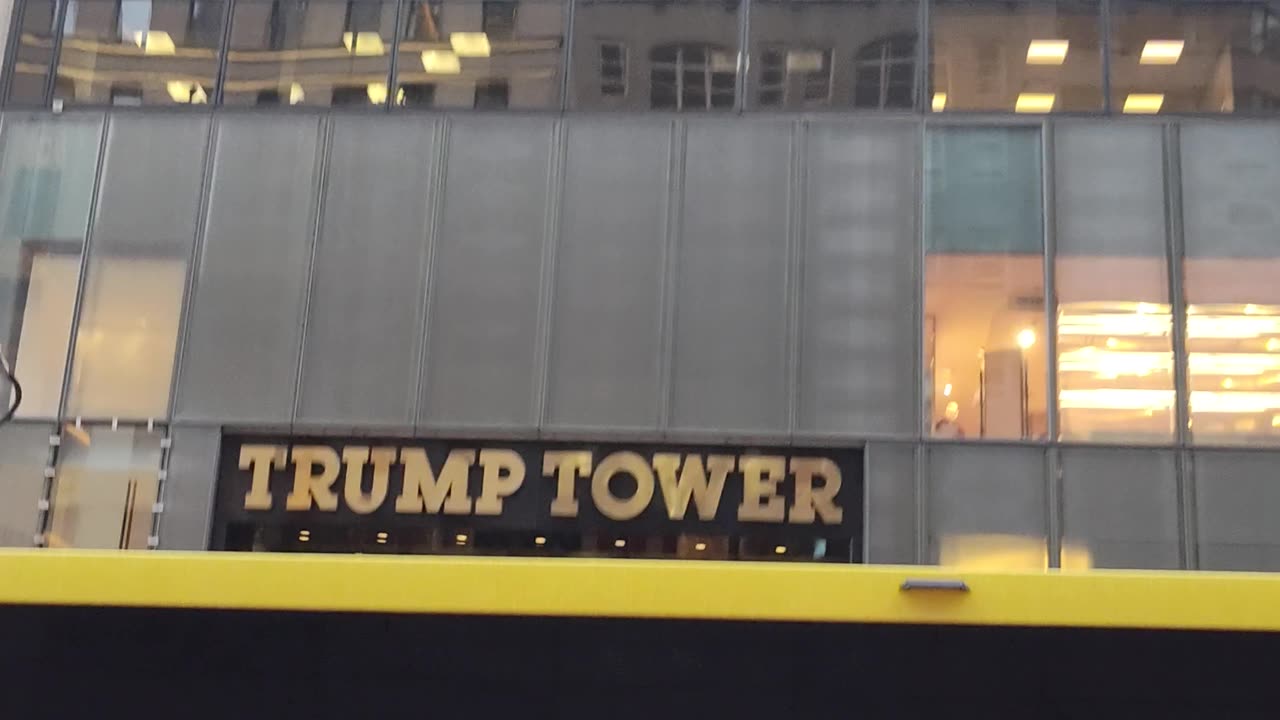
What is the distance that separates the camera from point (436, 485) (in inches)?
556

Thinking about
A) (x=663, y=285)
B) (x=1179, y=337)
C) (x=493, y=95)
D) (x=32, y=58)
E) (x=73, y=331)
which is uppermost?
(x=32, y=58)

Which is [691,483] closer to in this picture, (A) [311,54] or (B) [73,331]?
(A) [311,54]

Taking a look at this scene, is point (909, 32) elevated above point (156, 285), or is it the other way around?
point (909, 32)

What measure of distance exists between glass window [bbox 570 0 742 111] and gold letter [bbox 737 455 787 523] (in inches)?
173

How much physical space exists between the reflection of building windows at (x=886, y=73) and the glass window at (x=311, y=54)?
5779mm

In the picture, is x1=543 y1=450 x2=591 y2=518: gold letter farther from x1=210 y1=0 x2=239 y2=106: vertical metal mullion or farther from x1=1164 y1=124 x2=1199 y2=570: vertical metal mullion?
x1=1164 y1=124 x2=1199 y2=570: vertical metal mullion

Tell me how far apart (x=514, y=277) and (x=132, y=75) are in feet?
18.2

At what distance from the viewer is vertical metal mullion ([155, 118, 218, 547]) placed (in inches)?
552

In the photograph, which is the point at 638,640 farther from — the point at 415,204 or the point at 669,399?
the point at 415,204

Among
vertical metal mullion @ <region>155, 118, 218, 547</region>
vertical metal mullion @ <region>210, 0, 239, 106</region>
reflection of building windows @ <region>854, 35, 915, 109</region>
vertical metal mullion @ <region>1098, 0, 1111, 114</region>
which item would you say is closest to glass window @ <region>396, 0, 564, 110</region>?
vertical metal mullion @ <region>210, 0, 239, 106</region>

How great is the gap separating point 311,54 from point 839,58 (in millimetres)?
6481

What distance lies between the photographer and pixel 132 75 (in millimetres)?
15266

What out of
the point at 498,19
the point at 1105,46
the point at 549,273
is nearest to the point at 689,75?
the point at 498,19

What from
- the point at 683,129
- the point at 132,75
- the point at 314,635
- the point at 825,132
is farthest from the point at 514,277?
the point at 314,635
